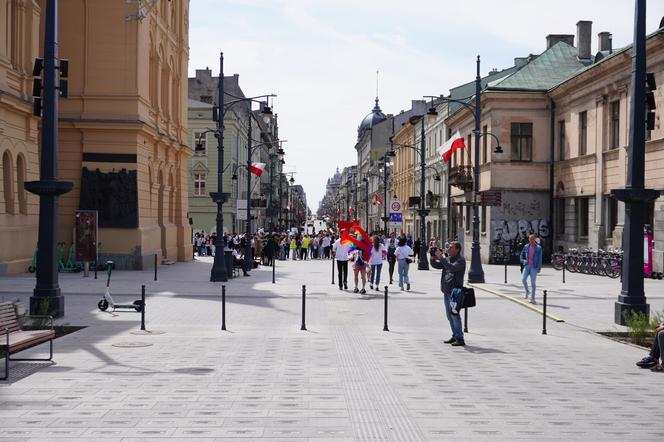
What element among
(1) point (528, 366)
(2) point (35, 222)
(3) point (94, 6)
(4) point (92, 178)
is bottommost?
→ (1) point (528, 366)

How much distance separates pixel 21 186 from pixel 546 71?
96.5 feet

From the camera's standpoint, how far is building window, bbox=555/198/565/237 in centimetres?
4033

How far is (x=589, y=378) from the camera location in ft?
32.9

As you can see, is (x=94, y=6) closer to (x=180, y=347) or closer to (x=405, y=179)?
(x=180, y=347)

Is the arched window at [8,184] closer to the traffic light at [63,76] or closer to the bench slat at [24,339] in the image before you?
the traffic light at [63,76]

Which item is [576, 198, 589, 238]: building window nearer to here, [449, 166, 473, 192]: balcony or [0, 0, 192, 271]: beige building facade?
[449, 166, 473, 192]: balcony

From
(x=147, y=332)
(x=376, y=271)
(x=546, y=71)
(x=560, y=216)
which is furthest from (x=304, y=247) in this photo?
(x=147, y=332)

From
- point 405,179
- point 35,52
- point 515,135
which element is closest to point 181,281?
point 35,52

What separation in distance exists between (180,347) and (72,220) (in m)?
21.3

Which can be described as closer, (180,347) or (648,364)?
(648,364)

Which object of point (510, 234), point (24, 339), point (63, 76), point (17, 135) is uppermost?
point (17, 135)

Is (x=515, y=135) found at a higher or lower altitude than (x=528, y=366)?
higher

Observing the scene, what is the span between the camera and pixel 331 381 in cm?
959

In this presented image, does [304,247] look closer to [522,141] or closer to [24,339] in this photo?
[522,141]
